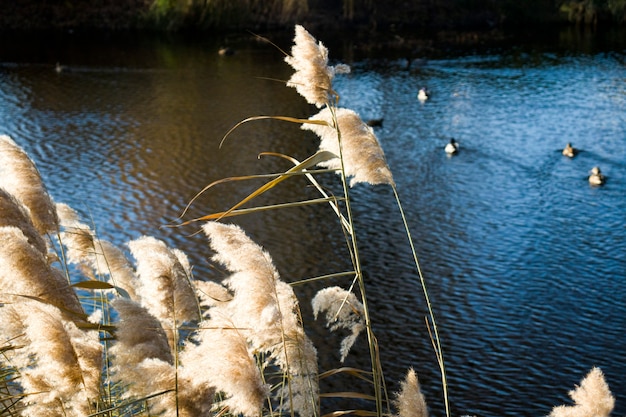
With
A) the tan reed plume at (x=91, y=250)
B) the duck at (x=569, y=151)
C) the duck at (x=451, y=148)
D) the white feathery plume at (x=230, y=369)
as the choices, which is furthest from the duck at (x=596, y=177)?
the white feathery plume at (x=230, y=369)

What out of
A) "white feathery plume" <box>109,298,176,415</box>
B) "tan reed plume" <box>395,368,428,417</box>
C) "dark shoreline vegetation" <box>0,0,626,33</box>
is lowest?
"dark shoreline vegetation" <box>0,0,626,33</box>

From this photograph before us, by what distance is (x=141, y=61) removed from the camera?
2330cm

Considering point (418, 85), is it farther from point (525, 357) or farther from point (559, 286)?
point (525, 357)

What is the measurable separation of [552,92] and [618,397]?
1205 cm

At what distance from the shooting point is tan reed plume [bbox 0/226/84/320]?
2.32 meters

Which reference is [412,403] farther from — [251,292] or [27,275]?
[27,275]

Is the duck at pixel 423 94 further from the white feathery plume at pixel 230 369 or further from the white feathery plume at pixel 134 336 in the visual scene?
the white feathery plume at pixel 230 369

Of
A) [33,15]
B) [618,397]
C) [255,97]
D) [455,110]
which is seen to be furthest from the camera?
[33,15]

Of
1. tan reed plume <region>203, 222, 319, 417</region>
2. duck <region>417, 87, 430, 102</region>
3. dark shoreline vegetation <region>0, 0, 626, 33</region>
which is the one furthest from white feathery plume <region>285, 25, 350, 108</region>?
dark shoreline vegetation <region>0, 0, 626, 33</region>

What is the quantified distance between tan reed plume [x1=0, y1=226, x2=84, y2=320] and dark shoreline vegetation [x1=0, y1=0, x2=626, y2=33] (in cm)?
2553

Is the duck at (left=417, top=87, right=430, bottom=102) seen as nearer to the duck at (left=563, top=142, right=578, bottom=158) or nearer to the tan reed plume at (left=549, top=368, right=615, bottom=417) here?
the duck at (left=563, top=142, right=578, bottom=158)

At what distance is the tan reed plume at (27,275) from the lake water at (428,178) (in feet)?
20.1

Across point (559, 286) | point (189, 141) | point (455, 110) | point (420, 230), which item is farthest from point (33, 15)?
point (559, 286)

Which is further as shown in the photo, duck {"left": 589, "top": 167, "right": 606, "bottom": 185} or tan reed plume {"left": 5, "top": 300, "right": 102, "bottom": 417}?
duck {"left": 589, "top": 167, "right": 606, "bottom": 185}
